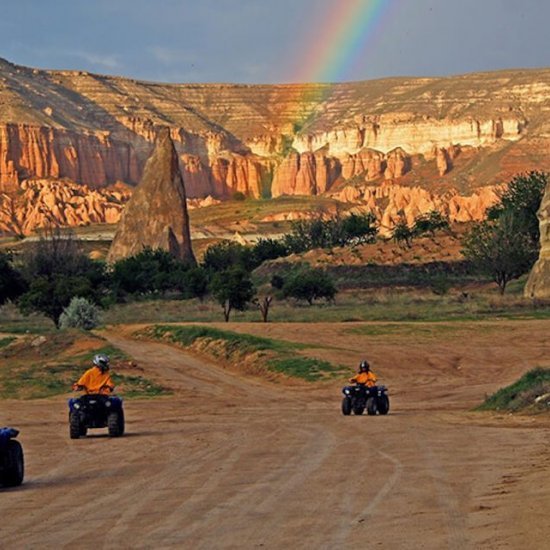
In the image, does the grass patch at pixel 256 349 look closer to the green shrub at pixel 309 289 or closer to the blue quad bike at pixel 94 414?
the blue quad bike at pixel 94 414

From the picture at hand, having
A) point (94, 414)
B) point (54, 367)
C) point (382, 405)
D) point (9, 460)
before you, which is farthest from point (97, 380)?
point (54, 367)

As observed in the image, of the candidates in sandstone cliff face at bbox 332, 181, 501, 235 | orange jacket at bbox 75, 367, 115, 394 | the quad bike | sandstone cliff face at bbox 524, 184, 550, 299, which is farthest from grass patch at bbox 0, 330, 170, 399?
sandstone cliff face at bbox 332, 181, 501, 235

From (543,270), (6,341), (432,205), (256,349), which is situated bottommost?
(256,349)

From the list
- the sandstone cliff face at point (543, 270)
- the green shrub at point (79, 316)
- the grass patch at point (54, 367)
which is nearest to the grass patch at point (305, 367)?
the grass patch at point (54, 367)

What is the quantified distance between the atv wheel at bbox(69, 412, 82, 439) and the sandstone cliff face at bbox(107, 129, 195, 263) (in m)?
89.7

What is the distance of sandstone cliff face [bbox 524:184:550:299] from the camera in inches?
2429

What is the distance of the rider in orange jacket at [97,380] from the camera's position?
18969 millimetres

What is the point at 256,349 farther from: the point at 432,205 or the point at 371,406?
the point at 432,205

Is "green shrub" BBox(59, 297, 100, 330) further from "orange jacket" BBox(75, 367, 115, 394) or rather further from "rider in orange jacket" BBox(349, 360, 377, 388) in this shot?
"orange jacket" BBox(75, 367, 115, 394)

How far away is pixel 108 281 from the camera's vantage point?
3307 inches

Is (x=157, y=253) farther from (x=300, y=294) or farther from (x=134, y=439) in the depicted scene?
(x=134, y=439)

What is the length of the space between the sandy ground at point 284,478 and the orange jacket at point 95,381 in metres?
0.76

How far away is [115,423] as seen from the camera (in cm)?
1925

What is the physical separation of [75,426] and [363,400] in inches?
250
